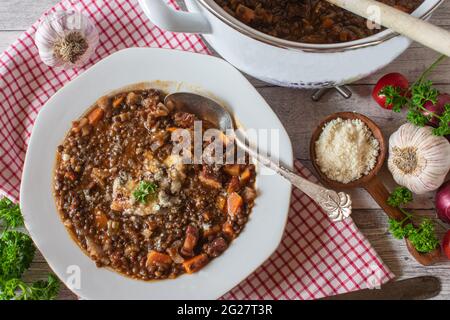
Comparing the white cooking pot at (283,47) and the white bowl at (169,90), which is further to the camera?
the white bowl at (169,90)

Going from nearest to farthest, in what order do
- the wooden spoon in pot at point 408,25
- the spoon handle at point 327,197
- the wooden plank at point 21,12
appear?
the wooden spoon in pot at point 408,25, the spoon handle at point 327,197, the wooden plank at point 21,12

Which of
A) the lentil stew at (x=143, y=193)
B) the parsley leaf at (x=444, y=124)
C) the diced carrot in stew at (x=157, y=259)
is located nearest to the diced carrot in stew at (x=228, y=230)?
the lentil stew at (x=143, y=193)

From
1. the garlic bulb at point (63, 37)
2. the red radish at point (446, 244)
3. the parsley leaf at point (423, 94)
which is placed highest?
the garlic bulb at point (63, 37)

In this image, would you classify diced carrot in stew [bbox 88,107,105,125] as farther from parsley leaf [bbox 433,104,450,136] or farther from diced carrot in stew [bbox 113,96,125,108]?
parsley leaf [bbox 433,104,450,136]

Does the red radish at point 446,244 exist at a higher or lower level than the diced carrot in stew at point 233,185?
lower

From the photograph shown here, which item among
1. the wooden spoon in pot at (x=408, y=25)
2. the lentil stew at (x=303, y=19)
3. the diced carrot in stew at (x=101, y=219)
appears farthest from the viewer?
the diced carrot in stew at (x=101, y=219)

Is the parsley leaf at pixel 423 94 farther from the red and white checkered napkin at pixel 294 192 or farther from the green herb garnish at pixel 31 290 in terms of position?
the green herb garnish at pixel 31 290

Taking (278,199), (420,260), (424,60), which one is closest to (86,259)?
(278,199)
